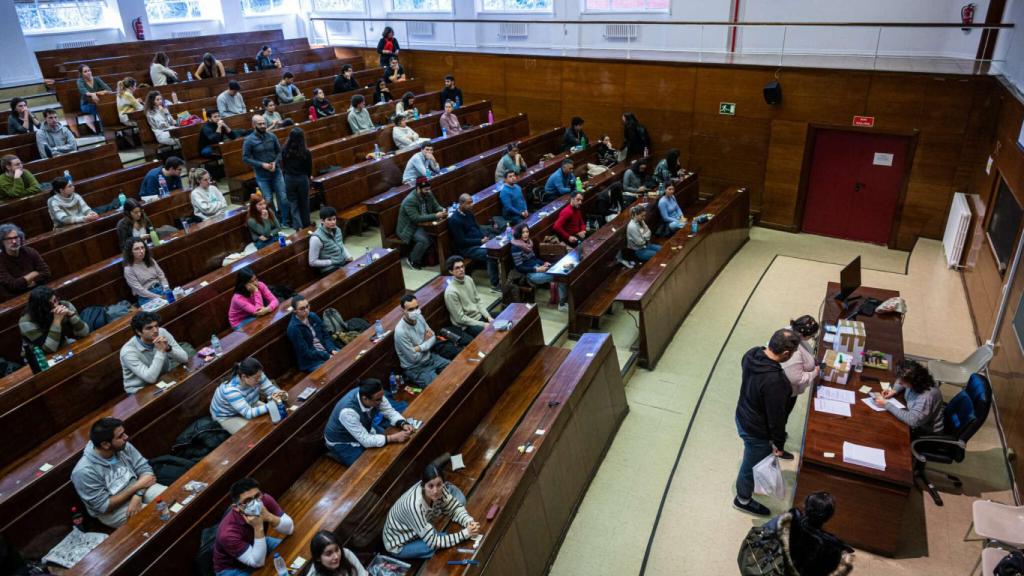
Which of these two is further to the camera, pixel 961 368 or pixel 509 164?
pixel 509 164

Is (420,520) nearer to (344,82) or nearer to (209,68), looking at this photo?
(344,82)

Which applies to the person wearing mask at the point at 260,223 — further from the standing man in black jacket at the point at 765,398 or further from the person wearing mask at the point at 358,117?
the standing man in black jacket at the point at 765,398

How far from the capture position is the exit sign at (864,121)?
9.83m

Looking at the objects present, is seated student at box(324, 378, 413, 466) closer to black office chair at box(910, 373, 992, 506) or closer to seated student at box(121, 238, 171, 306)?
seated student at box(121, 238, 171, 306)

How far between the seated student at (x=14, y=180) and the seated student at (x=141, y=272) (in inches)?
92.4

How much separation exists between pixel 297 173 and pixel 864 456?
735cm

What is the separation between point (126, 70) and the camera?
502 inches

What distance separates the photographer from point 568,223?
850cm

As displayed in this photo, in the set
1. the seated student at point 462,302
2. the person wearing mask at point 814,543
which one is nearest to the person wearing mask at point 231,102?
the seated student at point 462,302

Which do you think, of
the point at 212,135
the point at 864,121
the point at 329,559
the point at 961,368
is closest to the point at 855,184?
the point at 864,121

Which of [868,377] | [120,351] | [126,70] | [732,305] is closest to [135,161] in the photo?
[126,70]

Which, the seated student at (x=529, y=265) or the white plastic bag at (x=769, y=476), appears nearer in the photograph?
the white plastic bag at (x=769, y=476)

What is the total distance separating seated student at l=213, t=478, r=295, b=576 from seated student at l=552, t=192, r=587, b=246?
5432 mm

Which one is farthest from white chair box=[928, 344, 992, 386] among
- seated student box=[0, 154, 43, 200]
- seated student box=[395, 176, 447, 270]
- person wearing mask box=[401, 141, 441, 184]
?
seated student box=[0, 154, 43, 200]
